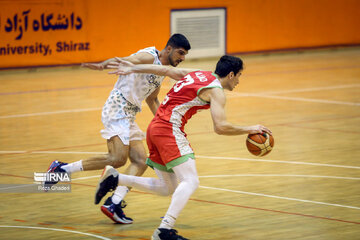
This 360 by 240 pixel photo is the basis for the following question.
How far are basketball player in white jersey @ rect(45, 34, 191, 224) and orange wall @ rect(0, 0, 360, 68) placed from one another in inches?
530

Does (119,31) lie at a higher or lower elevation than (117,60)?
lower

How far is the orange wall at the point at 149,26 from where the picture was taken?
20.6m

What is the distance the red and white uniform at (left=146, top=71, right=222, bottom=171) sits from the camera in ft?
20.3

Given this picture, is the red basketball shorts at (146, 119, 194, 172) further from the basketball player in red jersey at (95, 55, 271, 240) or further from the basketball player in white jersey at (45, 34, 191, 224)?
the basketball player in white jersey at (45, 34, 191, 224)

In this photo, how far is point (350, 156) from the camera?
401 inches

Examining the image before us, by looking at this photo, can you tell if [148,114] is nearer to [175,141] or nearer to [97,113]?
[97,113]

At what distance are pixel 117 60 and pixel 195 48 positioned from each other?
17258mm

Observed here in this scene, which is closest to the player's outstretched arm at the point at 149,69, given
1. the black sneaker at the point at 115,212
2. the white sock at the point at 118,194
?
the white sock at the point at 118,194

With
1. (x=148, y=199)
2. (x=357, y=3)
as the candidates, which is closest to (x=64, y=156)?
(x=148, y=199)

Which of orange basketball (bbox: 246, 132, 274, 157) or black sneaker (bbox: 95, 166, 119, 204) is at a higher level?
orange basketball (bbox: 246, 132, 274, 157)

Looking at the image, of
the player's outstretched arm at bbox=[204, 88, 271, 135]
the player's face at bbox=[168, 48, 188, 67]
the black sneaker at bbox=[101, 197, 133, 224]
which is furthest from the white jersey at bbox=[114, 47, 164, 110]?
the player's outstretched arm at bbox=[204, 88, 271, 135]

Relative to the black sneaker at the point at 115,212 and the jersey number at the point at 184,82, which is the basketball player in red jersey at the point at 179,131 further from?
the black sneaker at the point at 115,212

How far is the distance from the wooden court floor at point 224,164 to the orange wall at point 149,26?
6.53 ft

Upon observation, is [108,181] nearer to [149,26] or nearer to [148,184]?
[148,184]
